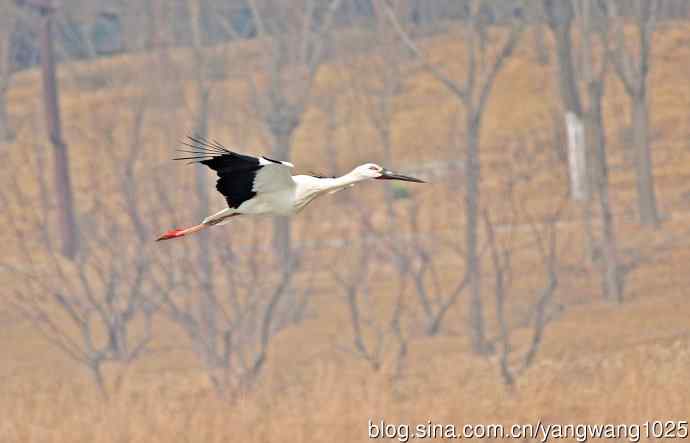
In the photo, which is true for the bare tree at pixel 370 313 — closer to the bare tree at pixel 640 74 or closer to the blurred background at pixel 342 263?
the blurred background at pixel 342 263

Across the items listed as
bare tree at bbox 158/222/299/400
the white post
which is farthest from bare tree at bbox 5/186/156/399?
the white post

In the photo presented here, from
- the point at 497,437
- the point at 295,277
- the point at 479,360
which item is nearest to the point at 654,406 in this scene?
the point at 497,437

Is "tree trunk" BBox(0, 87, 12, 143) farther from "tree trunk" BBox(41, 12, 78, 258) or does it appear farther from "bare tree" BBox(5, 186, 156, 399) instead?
"bare tree" BBox(5, 186, 156, 399)

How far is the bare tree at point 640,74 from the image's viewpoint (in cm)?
1817

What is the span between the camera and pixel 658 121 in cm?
2925

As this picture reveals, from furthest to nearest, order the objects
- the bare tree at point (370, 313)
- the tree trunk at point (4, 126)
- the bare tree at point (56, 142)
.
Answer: the tree trunk at point (4, 126)
the bare tree at point (56, 142)
the bare tree at point (370, 313)

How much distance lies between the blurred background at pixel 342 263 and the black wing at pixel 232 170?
307 centimetres

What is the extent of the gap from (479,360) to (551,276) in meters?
1.71

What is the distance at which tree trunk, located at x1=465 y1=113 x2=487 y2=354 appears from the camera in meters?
15.0

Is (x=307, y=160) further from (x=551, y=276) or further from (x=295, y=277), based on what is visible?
(x=551, y=276)

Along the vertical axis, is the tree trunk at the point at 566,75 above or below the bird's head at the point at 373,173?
above

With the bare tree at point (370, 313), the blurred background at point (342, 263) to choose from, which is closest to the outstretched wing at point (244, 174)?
the blurred background at point (342, 263)

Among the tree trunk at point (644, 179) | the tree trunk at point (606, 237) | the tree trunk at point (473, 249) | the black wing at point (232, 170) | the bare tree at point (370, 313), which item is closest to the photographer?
the black wing at point (232, 170)

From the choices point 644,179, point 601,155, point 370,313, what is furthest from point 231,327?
point 644,179
